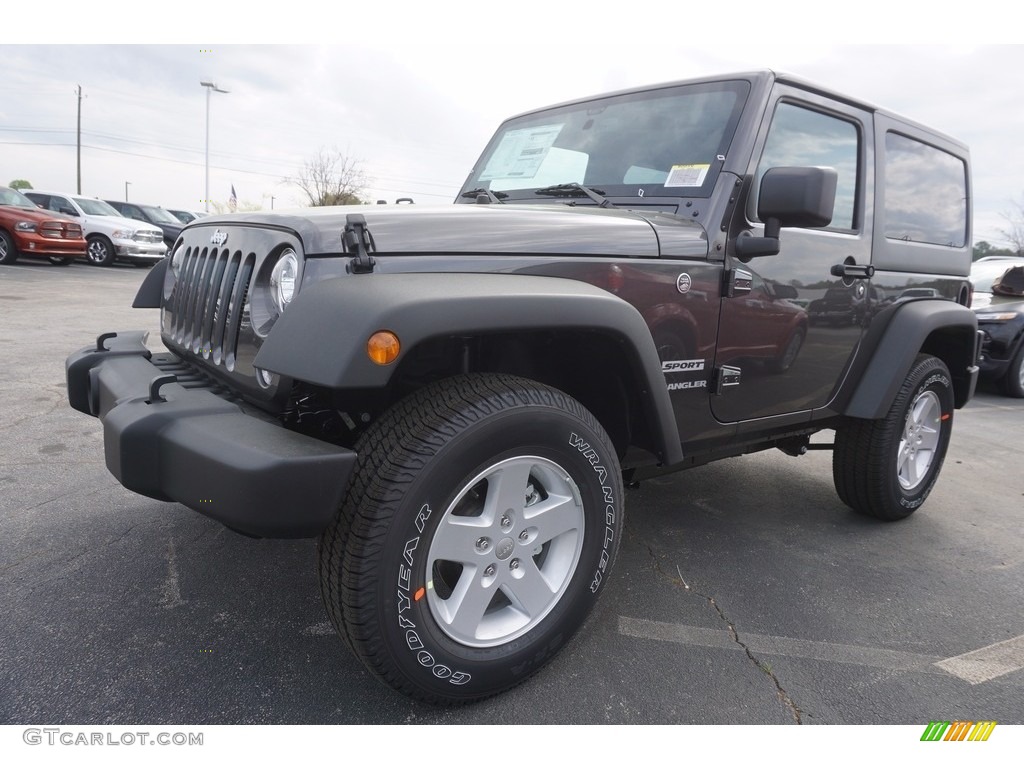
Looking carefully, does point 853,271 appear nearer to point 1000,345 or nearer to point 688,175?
point 688,175

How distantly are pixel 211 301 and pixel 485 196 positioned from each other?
1271 mm

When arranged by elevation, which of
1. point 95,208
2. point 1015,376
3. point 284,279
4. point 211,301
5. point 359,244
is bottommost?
point 1015,376

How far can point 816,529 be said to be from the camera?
3500 mm

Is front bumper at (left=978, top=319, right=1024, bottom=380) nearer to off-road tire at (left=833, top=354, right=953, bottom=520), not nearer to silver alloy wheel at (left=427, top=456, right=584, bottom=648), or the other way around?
off-road tire at (left=833, top=354, right=953, bottom=520)

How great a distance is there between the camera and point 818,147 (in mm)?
2971

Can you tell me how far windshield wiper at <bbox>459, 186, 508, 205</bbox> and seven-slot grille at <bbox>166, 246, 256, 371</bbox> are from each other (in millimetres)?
1142

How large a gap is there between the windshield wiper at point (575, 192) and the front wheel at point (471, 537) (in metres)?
0.99

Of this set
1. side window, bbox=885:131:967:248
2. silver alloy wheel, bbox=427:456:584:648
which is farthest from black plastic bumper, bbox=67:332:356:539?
side window, bbox=885:131:967:248

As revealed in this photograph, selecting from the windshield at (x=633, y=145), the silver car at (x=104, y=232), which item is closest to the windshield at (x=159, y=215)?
the silver car at (x=104, y=232)

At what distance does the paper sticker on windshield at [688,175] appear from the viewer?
8.47 ft

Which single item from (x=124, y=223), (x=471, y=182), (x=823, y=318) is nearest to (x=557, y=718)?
(x=823, y=318)

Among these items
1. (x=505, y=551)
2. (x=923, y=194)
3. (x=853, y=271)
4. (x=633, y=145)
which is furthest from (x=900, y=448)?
(x=505, y=551)

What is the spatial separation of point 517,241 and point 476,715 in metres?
1.35

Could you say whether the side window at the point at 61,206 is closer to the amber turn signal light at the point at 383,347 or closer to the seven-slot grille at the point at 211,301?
the seven-slot grille at the point at 211,301
